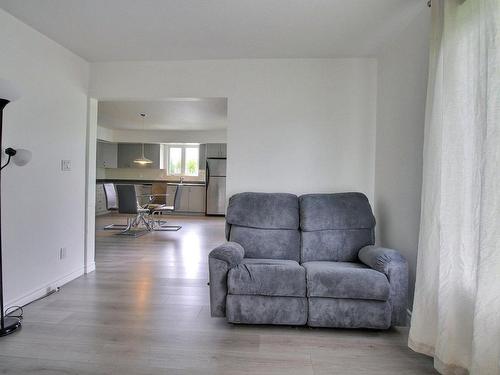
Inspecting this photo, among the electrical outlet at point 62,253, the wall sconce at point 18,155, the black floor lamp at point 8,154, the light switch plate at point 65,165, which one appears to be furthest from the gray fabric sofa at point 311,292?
the light switch plate at point 65,165

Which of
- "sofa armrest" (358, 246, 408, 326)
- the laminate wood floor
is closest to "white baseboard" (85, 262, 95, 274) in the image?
the laminate wood floor

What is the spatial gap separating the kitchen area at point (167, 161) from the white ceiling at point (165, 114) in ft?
0.09

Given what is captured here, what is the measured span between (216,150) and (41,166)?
20.6 ft

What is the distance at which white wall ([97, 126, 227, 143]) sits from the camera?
9047 mm

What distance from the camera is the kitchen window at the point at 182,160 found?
9898mm

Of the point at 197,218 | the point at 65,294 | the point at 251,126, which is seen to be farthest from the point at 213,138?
the point at 65,294

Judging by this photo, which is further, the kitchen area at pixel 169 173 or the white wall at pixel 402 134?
the kitchen area at pixel 169 173

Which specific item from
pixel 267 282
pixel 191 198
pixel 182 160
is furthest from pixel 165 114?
pixel 267 282

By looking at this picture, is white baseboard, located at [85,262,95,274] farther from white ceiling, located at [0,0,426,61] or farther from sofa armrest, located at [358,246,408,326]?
sofa armrest, located at [358,246,408,326]

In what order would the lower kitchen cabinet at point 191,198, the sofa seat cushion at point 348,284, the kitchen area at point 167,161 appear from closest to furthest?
the sofa seat cushion at point 348,284 → the kitchen area at point 167,161 → the lower kitchen cabinet at point 191,198

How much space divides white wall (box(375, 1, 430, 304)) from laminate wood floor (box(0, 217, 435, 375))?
0.86 meters

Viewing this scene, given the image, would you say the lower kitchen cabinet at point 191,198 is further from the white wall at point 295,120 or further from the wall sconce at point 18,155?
the wall sconce at point 18,155

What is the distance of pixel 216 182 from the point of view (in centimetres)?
895

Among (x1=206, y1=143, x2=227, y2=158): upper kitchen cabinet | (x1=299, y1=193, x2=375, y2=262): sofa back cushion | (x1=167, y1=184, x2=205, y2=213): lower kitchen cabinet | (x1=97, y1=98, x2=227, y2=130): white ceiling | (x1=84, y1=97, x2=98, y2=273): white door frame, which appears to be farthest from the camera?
(x1=167, y1=184, x2=205, y2=213): lower kitchen cabinet
